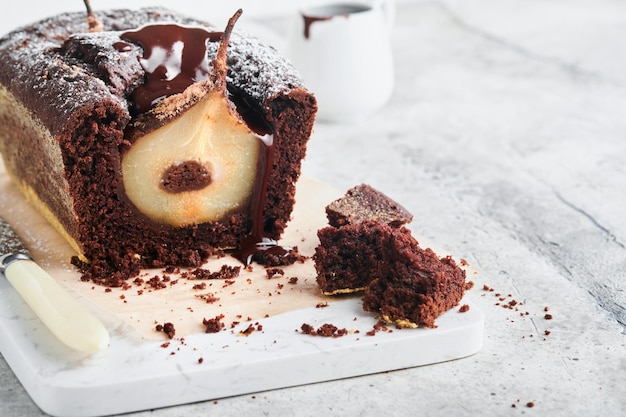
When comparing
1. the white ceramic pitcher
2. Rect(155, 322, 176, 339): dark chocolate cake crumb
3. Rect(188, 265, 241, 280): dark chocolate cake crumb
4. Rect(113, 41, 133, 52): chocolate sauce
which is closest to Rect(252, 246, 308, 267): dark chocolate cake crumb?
Rect(188, 265, 241, 280): dark chocolate cake crumb

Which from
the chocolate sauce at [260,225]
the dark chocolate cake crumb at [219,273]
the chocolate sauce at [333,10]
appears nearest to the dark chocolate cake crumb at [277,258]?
the chocolate sauce at [260,225]

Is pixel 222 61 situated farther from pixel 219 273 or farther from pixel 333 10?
pixel 333 10

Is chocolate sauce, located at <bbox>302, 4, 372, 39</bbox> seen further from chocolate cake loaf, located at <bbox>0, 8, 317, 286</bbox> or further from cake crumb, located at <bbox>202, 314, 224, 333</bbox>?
cake crumb, located at <bbox>202, 314, 224, 333</bbox>

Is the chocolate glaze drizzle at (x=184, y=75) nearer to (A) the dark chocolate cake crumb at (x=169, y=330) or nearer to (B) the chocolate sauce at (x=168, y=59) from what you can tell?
(B) the chocolate sauce at (x=168, y=59)

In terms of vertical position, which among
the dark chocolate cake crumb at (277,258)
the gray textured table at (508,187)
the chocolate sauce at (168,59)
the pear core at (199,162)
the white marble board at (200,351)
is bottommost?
the gray textured table at (508,187)

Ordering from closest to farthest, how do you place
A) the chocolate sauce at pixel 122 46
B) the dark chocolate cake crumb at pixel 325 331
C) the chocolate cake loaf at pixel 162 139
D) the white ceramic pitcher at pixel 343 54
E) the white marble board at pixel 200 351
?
1. the white marble board at pixel 200 351
2. the dark chocolate cake crumb at pixel 325 331
3. the chocolate cake loaf at pixel 162 139
4. the chocolate sauce at pixel 122 46
5. the white ceramic pitcher at pixel 343 54

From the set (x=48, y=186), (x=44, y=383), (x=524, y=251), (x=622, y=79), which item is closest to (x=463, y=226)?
(x=524, y=251)

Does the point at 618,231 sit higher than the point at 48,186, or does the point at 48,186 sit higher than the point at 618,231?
the point at 48,186

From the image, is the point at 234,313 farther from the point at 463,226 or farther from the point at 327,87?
the point at 327,87
